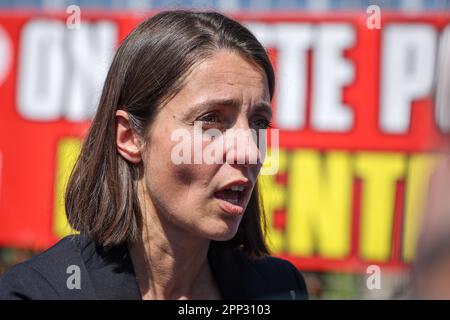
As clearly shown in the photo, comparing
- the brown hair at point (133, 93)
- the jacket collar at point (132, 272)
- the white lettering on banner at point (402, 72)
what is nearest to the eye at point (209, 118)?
the brown hair at point (133, 93)

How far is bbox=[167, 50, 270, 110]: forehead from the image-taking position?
1.89 meters

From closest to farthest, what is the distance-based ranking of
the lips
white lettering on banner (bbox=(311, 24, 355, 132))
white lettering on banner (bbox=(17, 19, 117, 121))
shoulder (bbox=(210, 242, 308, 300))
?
the lips, shoulder (bbox=(210, 242, 308, 300)), white lettering on banner (bbox=(311, 24, 355, 132)), white lettering on banner (bbox=(17, 19, 117, 121))

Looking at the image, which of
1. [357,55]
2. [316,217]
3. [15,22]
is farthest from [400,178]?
[15,22]

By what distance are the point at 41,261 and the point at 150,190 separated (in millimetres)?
388

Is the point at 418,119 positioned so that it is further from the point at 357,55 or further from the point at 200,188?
the point at 200,188

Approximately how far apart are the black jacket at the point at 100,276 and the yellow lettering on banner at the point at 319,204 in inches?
94.0

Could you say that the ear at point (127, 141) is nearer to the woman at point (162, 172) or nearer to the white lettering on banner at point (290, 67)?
the woman at point (162, 172)

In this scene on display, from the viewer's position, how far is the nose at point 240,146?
187 centimetres

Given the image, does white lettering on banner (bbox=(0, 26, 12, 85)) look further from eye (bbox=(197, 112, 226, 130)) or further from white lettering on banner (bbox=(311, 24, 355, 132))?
eye (bbox=(197, 112, 226, 130))

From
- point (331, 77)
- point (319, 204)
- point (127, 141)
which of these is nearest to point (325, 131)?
point (331, 77)

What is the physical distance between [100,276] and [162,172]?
0.36 m

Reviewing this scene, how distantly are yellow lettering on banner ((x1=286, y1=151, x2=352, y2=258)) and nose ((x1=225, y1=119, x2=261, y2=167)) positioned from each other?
9.07 ft

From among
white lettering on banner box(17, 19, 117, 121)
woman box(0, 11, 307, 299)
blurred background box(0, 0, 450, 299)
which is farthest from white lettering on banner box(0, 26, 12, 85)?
woman box(0, 11, 307, 299)

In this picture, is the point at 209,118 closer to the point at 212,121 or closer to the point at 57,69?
the point at 212,121
